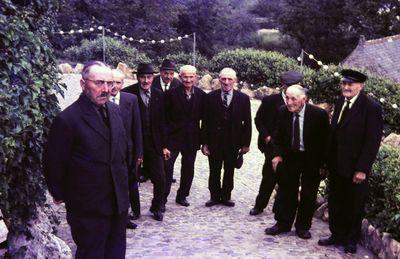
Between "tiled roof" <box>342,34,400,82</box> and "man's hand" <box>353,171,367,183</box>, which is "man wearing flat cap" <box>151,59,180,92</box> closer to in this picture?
"man's hand" <box>353,171,367,183</box>

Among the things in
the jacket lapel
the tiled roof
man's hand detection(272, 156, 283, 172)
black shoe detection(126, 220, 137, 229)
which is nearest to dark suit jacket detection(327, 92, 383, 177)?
man's hand detection(272, 156, 283, 172)

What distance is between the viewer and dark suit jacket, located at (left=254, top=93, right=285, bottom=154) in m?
6.95

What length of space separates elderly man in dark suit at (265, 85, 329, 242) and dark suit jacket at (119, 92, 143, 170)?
1.74 metres

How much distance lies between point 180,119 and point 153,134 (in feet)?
2.14

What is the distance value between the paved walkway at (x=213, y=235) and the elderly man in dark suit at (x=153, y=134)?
1.38ft

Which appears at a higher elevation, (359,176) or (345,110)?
(345,110)

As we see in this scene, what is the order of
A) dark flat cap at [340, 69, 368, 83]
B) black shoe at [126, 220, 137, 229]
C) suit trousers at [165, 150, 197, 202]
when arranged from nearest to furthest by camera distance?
dark flat cap at [340, 69, 368, 83]
black shoe at [126, 220, 137, 229]
suit trousers at [165, 150, 197, 202]

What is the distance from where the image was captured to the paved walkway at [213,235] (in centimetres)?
576

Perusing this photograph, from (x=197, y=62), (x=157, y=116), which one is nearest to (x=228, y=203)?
(x=157, y=116)

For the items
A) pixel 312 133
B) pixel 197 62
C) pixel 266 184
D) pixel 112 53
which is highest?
pixel 112 53

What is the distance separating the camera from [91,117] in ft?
13.6

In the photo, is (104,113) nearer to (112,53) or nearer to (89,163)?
(89,163)

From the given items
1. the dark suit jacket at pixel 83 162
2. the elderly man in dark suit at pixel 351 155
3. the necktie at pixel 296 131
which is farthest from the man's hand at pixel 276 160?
the dark suit jacket at pixel 83 162

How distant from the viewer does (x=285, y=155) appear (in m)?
6.27
